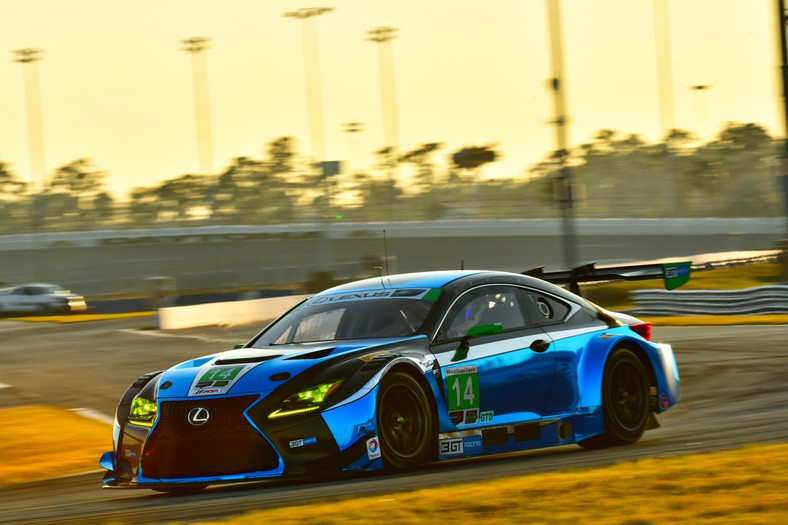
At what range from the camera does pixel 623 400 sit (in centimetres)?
912

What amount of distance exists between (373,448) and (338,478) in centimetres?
47

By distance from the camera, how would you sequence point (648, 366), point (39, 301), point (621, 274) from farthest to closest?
point (39, 301) < point (621, 274) < point (648, 366)

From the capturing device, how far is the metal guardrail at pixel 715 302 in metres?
29.0

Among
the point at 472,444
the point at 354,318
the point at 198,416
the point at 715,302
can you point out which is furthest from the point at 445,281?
the point at 715,302

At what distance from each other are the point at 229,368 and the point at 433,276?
1.86m

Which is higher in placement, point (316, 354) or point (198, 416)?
point (316, 354)

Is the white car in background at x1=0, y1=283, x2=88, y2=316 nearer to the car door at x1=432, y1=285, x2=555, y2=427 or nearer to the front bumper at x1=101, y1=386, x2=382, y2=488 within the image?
the car door at x1=432, y1=285, x2=555, y2=427

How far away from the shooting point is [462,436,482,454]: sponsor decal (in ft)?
25.8

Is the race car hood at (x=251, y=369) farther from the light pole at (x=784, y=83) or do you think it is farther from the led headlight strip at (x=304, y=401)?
the light pole at (x=784, y=83)

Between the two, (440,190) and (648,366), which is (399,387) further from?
(440,190)

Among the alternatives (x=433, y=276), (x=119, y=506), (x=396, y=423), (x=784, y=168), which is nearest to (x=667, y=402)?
(x=433, y=276)

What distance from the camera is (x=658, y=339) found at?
2158 cm

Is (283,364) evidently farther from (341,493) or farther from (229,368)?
(341,493)

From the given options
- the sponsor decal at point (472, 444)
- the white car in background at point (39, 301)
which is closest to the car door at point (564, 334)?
the sponsor decal at point (472, 444)
